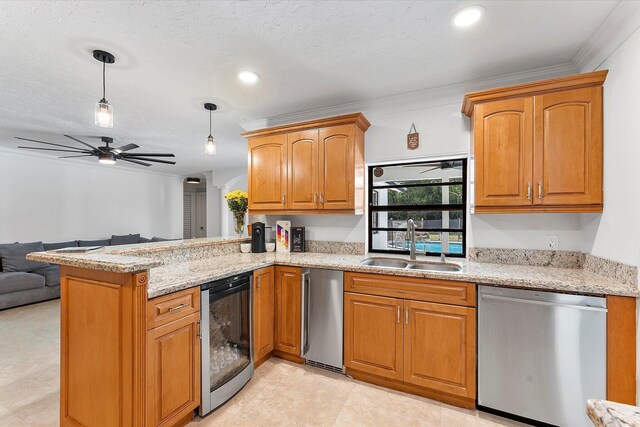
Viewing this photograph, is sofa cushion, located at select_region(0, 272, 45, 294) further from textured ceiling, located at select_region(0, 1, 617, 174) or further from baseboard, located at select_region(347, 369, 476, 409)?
baseboard, located at select_region(347, 369, 476, 409)

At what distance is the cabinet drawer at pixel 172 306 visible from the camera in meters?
1.56

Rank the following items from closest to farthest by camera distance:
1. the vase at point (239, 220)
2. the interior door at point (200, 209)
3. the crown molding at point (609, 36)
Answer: the crown molding at point (609, 36)
the vase at point (239, 220)
the interior door at point (200, 209)

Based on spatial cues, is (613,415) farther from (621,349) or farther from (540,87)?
(540,87)

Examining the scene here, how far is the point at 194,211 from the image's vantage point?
990 cm

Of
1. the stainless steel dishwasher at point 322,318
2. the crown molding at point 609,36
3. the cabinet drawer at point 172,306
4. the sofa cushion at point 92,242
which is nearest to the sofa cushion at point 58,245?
the sofa cushion at point 92,242

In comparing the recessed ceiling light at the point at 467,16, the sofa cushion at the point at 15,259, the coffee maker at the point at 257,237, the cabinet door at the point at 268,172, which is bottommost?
the sofa cushion at the point at 15,259

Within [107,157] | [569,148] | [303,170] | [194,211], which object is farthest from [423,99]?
[194,211]

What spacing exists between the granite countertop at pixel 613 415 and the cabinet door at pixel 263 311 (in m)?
2.11

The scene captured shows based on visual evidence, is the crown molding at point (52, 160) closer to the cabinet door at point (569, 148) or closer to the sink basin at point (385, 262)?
the sink basin at point (385, 262)

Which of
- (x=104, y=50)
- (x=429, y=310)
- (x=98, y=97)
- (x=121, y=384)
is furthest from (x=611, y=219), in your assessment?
(x=98, y=97)

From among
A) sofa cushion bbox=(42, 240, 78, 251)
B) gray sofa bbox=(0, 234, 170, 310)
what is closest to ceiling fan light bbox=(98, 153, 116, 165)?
gray sofa bbox=(0, 234, 170, 310)

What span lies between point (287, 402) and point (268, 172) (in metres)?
2.15

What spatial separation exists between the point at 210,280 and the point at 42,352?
2.38m

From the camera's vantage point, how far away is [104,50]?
201 centimetres
